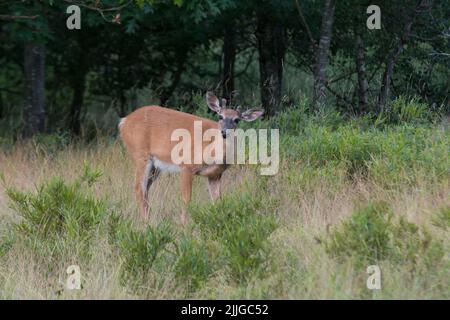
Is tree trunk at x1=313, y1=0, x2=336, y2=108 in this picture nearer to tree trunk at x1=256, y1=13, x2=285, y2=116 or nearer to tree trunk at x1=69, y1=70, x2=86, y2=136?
tree trunk at x1=256, y1=13, x2=285, y2=116

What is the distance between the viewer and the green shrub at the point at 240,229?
21.1 feet

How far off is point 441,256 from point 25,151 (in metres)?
6.56

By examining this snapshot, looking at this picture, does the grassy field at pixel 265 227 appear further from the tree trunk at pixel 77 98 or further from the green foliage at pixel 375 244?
the tree trunk at pixel 77 98

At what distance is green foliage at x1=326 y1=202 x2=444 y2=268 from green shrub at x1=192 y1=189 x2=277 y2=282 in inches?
20.2

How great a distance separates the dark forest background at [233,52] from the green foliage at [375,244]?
343 cm

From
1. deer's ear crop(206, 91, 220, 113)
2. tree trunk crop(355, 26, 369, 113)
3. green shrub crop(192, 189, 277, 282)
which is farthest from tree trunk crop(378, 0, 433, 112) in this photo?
green shrub crop(192, 189, 277, 282)

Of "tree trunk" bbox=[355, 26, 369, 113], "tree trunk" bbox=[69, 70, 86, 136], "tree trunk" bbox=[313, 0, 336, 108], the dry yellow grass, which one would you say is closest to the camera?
the dry yellow grass

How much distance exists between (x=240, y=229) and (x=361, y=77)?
→ 6.17 meters

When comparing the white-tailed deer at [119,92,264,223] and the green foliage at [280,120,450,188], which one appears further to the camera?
the white-tailed deer at [119,92,264,223]

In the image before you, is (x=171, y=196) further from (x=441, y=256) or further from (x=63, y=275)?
(x=441, y=256)

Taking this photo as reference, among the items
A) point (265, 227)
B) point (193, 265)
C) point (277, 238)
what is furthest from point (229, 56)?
point (193, 265)

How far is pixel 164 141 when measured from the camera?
960 centimetres

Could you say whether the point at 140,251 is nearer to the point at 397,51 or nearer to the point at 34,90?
the point at 397,51

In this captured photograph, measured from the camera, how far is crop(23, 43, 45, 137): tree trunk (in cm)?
1321
